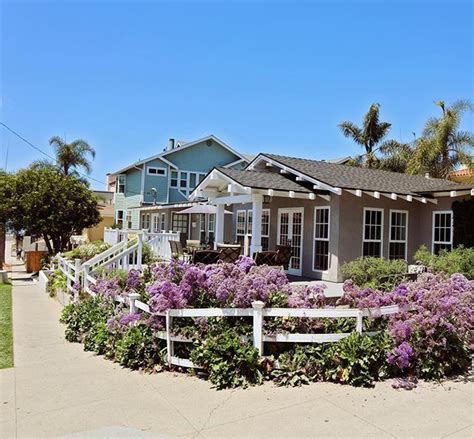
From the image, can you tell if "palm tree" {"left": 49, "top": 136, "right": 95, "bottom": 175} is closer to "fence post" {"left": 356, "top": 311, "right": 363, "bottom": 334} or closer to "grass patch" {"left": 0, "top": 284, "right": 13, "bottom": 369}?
"grass patch" {"left": 0, "top": 284, "right": 13, "bottom": 369}

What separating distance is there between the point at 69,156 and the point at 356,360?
3895 centimetres

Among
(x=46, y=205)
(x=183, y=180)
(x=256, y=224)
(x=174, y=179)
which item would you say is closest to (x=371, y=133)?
(x=183, y=180)

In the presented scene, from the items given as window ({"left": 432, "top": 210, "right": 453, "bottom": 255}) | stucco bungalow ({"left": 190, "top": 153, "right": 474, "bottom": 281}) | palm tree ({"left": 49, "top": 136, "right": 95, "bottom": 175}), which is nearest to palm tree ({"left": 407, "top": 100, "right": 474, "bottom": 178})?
stucco bungalow ({"left": 190, "top": 153, "right": 474, "bottom": 281})

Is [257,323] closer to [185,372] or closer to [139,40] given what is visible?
[185,372]

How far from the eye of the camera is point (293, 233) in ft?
48.4

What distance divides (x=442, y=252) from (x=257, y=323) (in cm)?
970

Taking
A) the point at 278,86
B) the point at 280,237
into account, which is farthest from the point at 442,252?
the point at 278,86

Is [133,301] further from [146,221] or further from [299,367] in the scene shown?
[146,221]

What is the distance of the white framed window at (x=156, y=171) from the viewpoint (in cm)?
2934

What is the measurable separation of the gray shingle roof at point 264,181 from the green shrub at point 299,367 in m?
7.83

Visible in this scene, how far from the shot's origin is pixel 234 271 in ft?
19.6

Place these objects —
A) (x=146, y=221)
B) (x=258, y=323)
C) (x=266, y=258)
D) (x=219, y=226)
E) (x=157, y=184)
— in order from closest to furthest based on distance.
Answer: (x=258, y=323) → (x=266, y=258) → (x=219, y=226) → (x=157, y=184) → (x=146, y=221)

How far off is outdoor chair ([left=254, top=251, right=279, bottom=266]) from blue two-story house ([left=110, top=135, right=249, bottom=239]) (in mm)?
16032

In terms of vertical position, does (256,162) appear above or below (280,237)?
above
